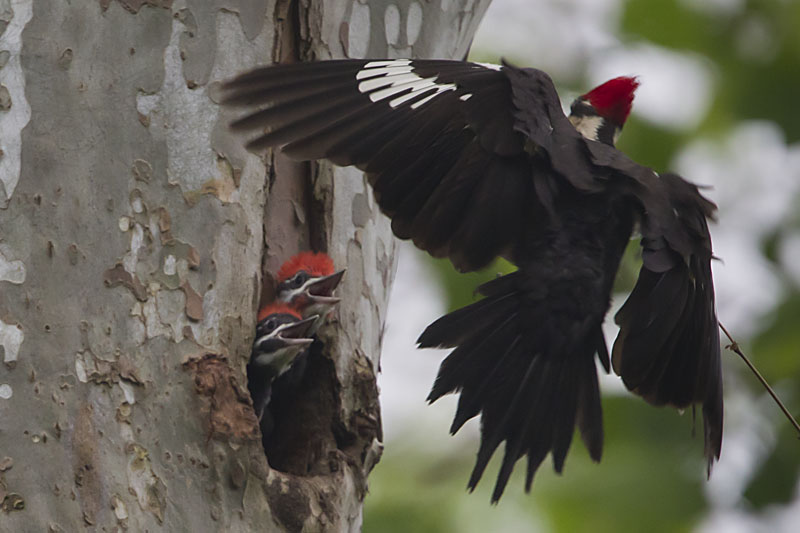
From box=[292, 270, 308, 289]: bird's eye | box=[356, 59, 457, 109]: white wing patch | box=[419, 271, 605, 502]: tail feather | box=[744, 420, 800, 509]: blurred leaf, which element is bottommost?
box=[744, 420, 800, 509]: blurred leaf

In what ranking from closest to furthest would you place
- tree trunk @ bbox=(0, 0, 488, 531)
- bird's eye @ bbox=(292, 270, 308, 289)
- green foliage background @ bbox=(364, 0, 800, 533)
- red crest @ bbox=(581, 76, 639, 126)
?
tree trunk @ bbox=(0, 0, 488, 531) < bird's eye @ bbox=(292, 270, 308, 289) < red crest @ bbox=(581, 76, 639, 126) < green foliage background @ bbox=(364, 0, 800, 533)

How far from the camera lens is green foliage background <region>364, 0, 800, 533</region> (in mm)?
4555

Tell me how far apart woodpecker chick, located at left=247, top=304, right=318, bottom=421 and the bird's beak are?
63 mm

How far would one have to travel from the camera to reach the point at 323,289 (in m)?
2.64

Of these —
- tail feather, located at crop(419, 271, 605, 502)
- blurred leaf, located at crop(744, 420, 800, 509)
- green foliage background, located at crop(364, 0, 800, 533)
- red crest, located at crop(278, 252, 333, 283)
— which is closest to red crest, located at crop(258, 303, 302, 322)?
red crest, located at crop(278, 252, 333, 283)

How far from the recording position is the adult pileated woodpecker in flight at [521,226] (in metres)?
2.51

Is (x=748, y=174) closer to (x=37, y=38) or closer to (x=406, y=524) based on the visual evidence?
(x=406, y=524)

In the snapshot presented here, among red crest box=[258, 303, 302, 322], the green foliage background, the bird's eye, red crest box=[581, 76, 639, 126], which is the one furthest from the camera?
the green foliage background

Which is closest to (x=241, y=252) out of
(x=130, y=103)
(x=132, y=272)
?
(x=132, y=272)

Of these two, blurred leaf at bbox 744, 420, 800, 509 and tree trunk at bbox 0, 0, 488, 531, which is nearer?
tree trunk at bbox 0, 0, 488, 531

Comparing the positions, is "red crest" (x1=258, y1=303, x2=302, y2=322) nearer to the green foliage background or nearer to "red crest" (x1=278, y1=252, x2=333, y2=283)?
"red crest" (x1=278, y1=252, x2=333, y2=283)

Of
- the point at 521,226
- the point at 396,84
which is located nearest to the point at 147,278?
the point at 396,84

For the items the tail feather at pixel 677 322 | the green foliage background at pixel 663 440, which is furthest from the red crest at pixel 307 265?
the green foliage background at pixel 663 440

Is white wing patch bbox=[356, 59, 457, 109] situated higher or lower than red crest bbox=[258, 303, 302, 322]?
higher
